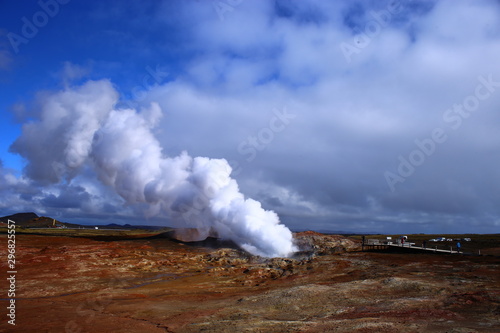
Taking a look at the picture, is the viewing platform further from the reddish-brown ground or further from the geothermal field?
the reddish-brown ground

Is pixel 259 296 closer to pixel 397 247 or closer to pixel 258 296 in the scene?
pixel 258 296

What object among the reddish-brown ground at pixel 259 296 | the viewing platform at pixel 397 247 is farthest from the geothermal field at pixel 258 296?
the viewing platform at pixel 397 247

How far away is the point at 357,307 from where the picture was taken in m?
19.3

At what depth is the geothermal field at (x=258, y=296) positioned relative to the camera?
634 inches

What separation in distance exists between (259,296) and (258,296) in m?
0.08

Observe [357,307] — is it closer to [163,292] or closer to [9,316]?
[163,292]

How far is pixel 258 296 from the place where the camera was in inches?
951

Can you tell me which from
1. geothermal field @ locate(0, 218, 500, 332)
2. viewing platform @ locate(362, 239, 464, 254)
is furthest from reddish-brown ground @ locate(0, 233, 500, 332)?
viewing platform @ locate(362, 239, 464, 254)

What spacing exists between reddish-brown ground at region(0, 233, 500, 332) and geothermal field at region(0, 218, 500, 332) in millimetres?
63

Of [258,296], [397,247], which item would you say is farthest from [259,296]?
[397,247]

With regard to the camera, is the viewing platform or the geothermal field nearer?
the geothermal field

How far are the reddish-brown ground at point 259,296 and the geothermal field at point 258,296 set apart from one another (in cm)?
6

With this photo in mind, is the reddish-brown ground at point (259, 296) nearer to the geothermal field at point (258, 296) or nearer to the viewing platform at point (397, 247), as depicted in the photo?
the geothermal field at point (258, 296)

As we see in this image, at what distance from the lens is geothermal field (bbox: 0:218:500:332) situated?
1611 cm
